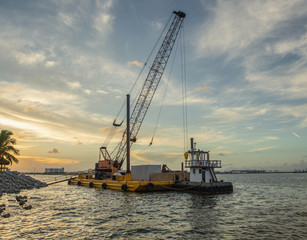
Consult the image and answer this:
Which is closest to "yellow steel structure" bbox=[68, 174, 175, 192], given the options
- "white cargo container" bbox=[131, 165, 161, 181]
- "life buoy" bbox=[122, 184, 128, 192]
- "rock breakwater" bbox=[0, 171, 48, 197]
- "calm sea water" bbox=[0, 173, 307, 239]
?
"life buoy" bbox=[122, 184, 128, 192]

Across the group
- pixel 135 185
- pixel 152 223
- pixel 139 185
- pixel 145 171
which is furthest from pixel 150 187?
pixel 152 223

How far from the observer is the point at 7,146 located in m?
53.2

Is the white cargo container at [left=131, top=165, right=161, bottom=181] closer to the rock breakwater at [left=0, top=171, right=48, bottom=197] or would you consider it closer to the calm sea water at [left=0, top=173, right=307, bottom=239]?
the calm sea water at [left=0, top=173, right=307, bottom=239]

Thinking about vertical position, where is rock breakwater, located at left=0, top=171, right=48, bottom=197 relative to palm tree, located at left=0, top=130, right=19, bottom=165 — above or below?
below

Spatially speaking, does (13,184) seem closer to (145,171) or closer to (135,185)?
(135,185)

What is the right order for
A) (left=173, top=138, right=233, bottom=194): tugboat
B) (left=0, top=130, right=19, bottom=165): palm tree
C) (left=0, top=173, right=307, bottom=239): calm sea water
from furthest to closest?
1. (left=0, top=130, right=19, bottom=165): palm tree
2. (left=173, top=138, right=233, bottom=194): tugboat
3. (left=0, top=173, right=307, bottom=239): calm sea water

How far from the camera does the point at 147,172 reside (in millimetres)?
45156

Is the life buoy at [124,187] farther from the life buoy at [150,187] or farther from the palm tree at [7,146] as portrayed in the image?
the palm tree at [7,146]

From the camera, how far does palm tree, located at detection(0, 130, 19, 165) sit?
52.2m

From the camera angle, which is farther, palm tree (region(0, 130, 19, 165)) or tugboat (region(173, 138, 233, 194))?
palm tree (region(0, 130, 19, 165))

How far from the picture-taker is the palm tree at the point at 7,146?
171 feet

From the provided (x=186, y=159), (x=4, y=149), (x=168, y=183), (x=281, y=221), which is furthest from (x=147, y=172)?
(x=4, y=149)

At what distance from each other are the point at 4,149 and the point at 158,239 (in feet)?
168

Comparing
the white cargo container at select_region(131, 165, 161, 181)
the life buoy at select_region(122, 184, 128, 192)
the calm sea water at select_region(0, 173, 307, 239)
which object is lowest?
the calm sea water at select_region(0, 173, 307, 239)
